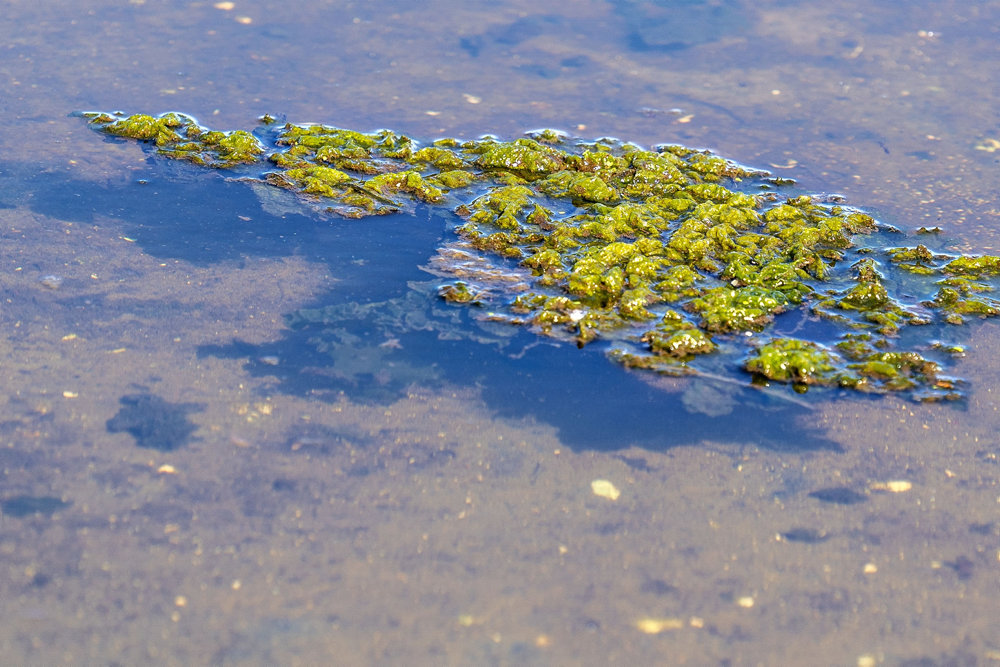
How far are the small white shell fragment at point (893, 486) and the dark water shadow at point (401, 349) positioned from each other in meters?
0.23

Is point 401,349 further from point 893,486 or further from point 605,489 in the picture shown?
point 893,486

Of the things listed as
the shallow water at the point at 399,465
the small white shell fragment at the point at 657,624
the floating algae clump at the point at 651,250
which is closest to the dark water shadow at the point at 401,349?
the shallow water at the point at 399,465

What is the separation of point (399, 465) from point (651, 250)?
205 centimetres

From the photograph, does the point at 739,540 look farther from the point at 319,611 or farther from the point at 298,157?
the point at 298,157

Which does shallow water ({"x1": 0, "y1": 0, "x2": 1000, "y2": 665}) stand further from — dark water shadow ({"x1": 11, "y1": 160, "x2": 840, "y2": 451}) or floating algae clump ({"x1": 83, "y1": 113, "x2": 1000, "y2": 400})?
floating algae clump ({"x1": 83, "y1": 113, "x2": 1000, "y2": 400})

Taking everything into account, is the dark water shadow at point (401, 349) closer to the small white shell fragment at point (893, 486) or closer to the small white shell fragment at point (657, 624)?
the small white shell fragment at point (893, 486)

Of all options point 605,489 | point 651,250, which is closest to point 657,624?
point 605,489

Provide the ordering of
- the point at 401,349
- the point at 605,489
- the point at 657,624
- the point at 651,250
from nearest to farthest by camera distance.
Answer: the point at 657,624
the point at 605,489
the point at 401,349
the point at 651,250

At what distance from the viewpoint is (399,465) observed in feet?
11.0

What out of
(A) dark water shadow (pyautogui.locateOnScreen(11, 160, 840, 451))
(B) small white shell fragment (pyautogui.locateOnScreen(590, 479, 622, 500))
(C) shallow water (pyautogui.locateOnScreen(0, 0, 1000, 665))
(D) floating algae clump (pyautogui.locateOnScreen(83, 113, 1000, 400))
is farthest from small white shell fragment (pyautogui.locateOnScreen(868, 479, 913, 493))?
(B) small white shell fragment (pyautogui.locateOnScreen(590, 479, 622, 500))

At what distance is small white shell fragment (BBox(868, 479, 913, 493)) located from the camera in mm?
3367

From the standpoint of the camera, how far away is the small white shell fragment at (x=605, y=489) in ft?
10.7

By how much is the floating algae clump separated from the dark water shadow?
164 mm

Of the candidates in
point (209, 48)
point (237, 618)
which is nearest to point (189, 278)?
point (237, 618)
